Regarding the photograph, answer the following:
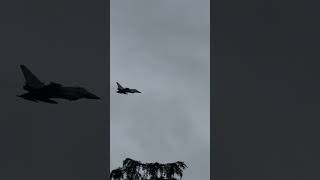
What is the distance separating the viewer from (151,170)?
13.5 m

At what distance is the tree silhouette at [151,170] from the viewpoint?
44.0 feet

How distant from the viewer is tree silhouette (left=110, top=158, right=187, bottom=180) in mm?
13414
